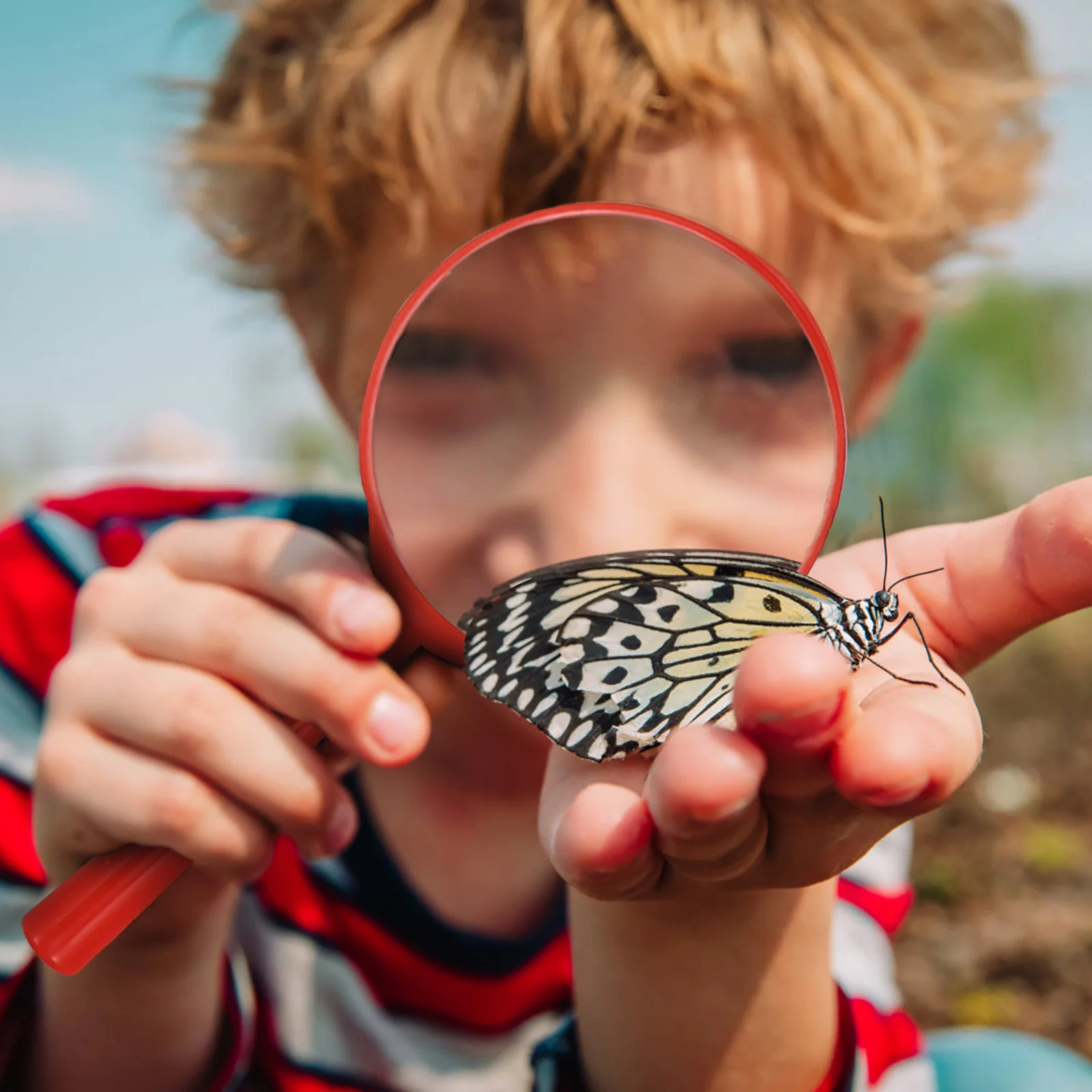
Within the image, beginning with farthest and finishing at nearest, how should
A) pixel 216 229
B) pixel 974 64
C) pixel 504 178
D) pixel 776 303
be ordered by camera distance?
1. pixel 216 229
2. pixel 974 64
3. pixel 504 178
4. pixel 776 303

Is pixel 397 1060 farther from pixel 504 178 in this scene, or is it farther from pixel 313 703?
pixel 504 178

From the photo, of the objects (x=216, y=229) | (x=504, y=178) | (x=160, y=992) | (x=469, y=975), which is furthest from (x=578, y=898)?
(x=216, y=229)

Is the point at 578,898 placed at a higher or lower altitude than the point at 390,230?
lower

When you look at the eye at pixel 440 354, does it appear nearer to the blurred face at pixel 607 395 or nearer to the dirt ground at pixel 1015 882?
the blurred face at pixel 607 395

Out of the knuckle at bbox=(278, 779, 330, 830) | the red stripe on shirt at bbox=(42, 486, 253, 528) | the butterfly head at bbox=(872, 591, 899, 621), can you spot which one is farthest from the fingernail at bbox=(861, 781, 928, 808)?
the red stripe on shirt at bbox=(42, 486, 253, 528)

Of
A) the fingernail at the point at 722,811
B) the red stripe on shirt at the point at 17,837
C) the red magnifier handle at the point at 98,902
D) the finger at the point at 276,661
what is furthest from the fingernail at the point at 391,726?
the red stripe on shirt at the point at 17,837

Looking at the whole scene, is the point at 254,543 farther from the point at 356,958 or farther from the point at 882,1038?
the point at 882,1038
